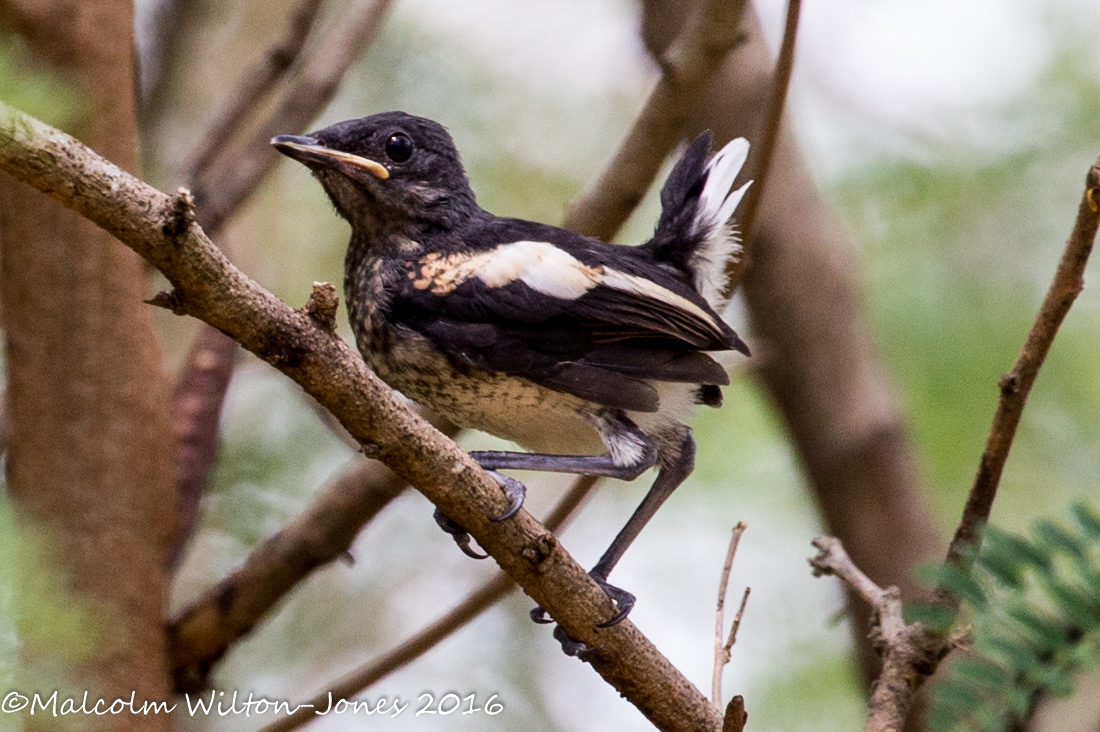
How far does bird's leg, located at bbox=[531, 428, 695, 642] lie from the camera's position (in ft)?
8.05

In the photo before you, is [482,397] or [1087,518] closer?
[1087,518]

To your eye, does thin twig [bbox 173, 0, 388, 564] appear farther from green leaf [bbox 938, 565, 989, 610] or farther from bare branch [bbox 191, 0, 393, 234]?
green leaf [bbox 938, 565, 989, 610]

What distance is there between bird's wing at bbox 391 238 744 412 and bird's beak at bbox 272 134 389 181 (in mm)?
410

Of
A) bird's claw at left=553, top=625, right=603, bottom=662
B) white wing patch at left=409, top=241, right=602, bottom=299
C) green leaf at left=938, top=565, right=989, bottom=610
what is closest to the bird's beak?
white wing patch at left=409, top=241, right=602, bottom=299

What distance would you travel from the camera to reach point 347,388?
1794 millimetres

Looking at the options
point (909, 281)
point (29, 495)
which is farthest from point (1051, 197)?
point (29, 495)

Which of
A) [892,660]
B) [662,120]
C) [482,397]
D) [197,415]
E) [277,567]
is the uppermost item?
[662,120]

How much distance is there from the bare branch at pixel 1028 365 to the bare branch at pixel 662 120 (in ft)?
3.59

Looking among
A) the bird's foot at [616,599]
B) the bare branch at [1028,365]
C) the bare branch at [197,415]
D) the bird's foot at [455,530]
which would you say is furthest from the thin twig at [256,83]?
the bare branch at [1028,365]

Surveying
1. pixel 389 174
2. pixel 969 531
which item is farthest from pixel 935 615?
pixel 389 174

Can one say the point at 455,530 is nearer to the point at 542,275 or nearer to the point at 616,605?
the point at 616,605

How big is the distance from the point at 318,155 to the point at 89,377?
0.77m

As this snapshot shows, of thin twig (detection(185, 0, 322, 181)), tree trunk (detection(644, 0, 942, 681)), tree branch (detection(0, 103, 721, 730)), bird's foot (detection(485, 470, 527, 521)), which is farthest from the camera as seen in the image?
tree trunk (detection(644, 0, 942, 681))

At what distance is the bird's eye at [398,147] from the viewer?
2.87 metres
